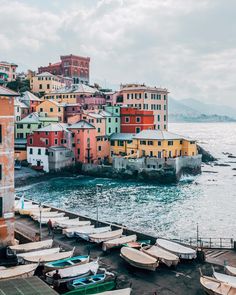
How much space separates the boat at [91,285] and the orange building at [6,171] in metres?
8.11

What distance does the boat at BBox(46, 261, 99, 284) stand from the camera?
2282cm

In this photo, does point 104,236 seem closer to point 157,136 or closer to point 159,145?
point 159,145

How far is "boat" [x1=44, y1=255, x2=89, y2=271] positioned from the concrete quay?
1.35 m

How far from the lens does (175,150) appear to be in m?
80.0

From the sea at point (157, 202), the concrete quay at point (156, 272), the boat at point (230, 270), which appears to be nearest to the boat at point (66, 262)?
the concrete quay at point (156, 272)

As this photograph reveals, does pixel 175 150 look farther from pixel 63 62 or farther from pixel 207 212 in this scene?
pixel 63 62

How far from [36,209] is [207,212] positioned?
73.7 ft

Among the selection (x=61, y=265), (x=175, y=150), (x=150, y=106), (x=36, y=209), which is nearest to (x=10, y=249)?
(x=61, y=265)

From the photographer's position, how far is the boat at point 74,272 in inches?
898

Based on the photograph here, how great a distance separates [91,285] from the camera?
71.3 feet

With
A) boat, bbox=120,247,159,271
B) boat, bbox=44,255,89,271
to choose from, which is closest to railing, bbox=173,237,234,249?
boat, bbox=120,247,159,271

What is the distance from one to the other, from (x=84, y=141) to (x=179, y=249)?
58334 millimetres

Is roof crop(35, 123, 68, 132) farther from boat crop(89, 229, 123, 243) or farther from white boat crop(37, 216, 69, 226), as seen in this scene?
boat crop(89, 229, 123, 243)

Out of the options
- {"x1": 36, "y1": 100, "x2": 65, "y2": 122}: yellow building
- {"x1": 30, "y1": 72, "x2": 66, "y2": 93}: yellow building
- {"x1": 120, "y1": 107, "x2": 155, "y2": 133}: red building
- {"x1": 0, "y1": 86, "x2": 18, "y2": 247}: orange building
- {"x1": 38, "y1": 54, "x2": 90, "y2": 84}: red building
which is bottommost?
{"x1": 0, "y1": 86, "x2": 18, "y2": 247}: orange building
